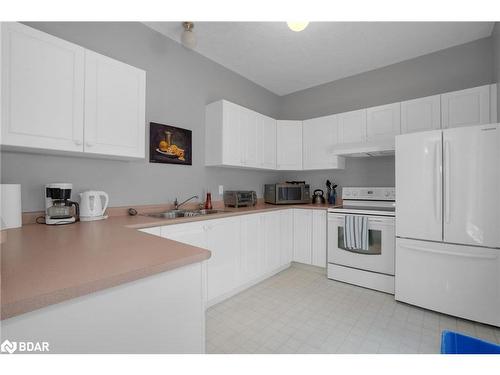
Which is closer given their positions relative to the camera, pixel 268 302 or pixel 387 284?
pixel 268 302

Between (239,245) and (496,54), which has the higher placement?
(496,54)

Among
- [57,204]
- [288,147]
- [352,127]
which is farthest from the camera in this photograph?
[288,147]

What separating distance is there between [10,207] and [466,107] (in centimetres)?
389

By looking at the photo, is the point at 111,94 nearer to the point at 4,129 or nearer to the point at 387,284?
the point at 4,129

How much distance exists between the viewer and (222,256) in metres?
2.24

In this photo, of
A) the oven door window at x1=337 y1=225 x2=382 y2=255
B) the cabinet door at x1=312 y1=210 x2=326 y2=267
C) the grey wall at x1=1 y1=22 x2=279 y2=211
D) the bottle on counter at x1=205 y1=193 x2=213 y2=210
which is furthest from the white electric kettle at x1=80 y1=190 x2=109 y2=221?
the oven door window at x1=337 y1=225 x2=382 y2=255

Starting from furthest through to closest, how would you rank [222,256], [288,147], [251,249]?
1. [288,147]
2. [251,249]
3. [222,256]

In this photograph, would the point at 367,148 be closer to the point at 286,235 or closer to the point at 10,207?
the point at 286,235

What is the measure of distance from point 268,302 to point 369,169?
2.19 metres

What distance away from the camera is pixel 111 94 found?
5.67 feet

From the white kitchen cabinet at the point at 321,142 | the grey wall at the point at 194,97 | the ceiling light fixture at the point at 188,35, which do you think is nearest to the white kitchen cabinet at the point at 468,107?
the grey wall at the point at 194,97

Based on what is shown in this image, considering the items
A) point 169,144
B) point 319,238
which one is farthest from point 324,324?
point 169,144

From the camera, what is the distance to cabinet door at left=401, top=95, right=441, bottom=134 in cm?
251
